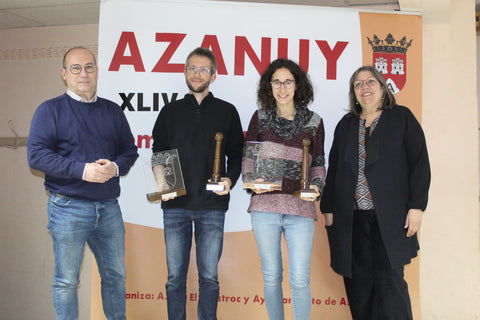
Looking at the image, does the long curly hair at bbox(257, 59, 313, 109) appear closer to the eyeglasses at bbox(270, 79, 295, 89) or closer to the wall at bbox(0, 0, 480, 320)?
the eyeglasses at bbox(270, 79, 295, 89)

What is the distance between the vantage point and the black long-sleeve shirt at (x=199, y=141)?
2377mm

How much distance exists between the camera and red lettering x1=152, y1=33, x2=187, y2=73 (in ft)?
10.1

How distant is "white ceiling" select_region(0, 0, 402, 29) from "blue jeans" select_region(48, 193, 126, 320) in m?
2.36

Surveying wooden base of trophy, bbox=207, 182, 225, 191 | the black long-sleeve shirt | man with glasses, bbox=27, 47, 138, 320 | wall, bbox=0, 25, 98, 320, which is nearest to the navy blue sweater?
man with glasses, bbox=27, 47, 138, 320

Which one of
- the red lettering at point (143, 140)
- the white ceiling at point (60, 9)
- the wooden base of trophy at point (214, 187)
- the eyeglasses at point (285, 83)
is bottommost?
the wooden base of trophy at point (214, 187)

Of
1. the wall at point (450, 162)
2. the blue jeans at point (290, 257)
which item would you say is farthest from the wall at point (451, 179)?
the blue jeans at point (290, 257)

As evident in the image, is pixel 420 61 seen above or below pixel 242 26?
below

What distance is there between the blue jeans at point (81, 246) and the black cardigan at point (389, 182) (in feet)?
4.43

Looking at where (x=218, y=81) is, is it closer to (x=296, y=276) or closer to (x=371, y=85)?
(x=371, y=85)

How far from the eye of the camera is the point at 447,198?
124 inches

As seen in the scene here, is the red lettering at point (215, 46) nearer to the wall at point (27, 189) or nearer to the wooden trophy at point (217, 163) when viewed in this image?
the wooden trophy at point (217, 163)

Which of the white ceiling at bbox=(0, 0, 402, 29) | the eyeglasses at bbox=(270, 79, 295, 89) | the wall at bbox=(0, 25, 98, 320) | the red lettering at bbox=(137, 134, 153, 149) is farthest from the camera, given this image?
the wall at bbox=(0, 25, 98, 320)

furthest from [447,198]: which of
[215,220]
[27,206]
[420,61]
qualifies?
[27,206]

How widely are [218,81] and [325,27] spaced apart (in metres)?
0.98
